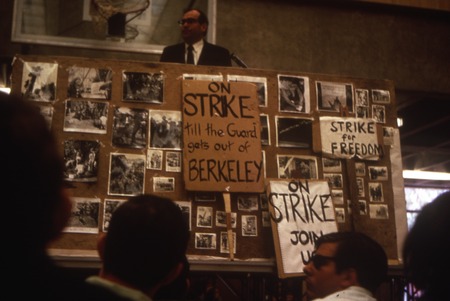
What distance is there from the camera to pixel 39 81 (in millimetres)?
4051

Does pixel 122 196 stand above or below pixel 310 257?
above

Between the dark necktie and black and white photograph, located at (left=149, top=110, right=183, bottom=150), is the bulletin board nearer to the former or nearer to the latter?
black and white photograph, located at (left=149, top=110, right=183, bottom=150)

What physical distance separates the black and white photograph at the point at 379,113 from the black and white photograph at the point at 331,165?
0.48 metres

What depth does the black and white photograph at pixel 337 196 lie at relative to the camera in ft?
14.1

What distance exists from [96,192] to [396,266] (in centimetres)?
207

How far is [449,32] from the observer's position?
885cm

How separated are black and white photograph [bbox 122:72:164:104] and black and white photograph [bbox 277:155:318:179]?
95 cm

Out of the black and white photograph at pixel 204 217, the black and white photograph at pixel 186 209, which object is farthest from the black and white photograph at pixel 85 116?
the black and white photograph at pixel 204 217

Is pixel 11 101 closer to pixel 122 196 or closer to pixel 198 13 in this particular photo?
pixel 122 196

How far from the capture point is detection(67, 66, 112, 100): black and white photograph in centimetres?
407

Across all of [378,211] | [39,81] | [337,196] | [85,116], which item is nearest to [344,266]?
[337,196]

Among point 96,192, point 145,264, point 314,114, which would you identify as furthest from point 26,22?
point 145,264

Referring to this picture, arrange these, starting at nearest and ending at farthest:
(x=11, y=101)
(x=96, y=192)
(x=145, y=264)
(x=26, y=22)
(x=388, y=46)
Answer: (x=11, y=101), (x=145, y=264), (x=96, y=192), (x=26, y=22), (x=388, y=46)

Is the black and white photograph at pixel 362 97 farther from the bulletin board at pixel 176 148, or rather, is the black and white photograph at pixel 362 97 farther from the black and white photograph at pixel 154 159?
the black and white photograph at pixel 154 159
